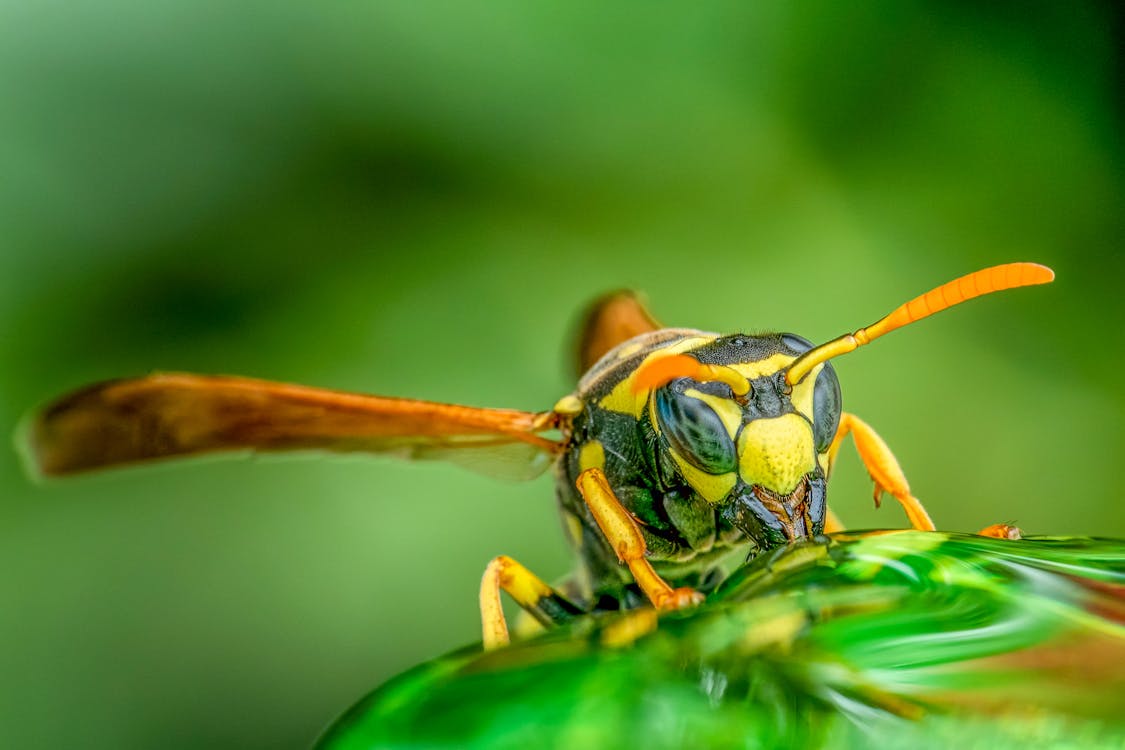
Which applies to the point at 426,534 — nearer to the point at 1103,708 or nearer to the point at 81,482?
the point at 81,482

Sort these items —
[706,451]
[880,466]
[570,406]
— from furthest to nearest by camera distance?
[570,406] < [880,466] < [706,451]

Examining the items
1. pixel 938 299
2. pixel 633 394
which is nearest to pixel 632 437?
pixel 633 394

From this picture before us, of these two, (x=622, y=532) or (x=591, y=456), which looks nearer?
(x=622, y=532)

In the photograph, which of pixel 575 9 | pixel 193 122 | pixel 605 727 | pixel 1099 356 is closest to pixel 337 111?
pixel 193 122

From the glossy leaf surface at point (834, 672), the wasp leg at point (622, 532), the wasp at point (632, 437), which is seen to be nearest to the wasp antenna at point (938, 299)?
the wasp at point (632, 437)

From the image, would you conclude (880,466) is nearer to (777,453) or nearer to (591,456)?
(777,453)

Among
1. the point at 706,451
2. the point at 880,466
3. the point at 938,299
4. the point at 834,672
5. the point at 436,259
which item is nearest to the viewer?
the point at 834,672
